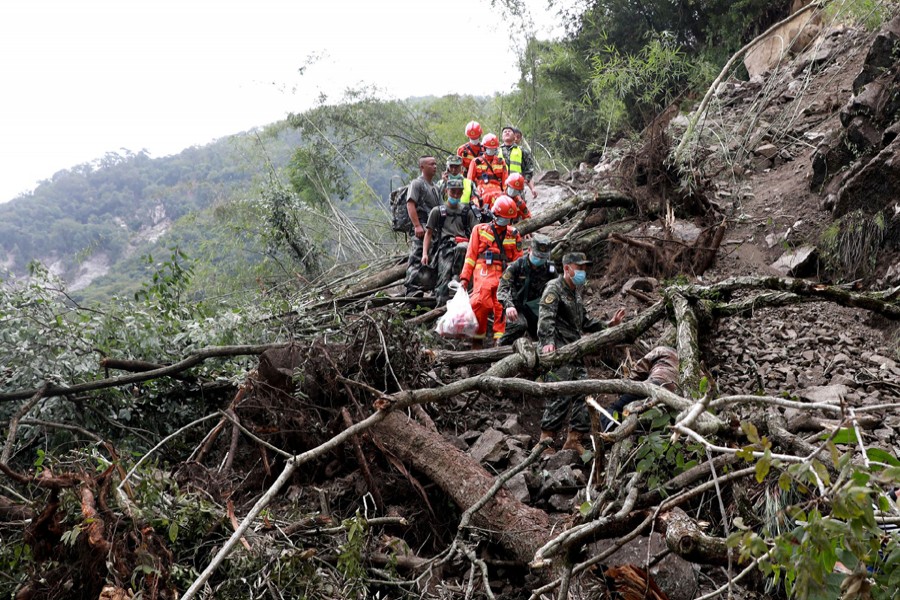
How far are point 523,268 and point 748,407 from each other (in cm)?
278

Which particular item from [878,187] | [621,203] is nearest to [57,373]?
[621,203]

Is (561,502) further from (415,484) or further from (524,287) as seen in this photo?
(524,287)

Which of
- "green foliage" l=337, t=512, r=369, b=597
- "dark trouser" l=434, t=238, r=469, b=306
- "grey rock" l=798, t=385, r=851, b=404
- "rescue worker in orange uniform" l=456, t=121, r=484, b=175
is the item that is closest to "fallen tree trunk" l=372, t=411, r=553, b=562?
"green foliage" l=337, t=512, r=369, b=597

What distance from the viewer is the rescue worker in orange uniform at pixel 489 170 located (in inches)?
331

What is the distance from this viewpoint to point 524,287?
19.5ft

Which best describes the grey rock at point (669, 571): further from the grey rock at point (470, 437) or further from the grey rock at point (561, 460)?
the grey rock at point (470, 437)

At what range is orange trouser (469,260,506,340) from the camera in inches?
245

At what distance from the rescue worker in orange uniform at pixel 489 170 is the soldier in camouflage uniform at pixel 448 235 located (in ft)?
2.97

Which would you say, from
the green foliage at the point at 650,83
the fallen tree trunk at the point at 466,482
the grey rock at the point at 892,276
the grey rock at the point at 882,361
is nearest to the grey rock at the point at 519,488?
the fallen tree trunk at the point at 466,482

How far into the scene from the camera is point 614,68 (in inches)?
387

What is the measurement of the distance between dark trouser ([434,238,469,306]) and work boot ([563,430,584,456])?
2.60m

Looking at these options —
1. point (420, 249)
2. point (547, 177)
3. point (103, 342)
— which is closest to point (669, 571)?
point (103, 342)

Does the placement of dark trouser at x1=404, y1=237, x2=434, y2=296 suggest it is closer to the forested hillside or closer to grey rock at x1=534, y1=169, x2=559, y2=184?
the forested hillside

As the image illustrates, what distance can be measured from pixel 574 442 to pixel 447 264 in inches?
118
